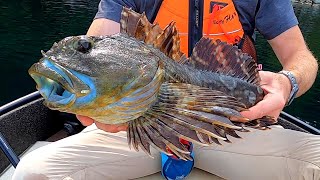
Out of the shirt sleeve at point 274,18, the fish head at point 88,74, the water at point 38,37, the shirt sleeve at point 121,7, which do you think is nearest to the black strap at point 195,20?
the shirt sleeve at point 121,7

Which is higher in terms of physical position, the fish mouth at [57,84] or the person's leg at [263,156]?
the fish mouth at [57,84]

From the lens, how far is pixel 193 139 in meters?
2.48

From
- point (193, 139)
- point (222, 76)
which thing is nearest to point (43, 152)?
point (222, 76)

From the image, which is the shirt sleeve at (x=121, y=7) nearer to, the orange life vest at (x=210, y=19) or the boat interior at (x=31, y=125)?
the orange life vest at (x=210, y=19)

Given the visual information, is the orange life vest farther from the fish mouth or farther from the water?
the water

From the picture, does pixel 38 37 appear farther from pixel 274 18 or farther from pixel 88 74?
pixel 88 74

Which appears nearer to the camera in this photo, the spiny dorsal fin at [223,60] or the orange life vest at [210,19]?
the spiny dorsal fin at [223,60]

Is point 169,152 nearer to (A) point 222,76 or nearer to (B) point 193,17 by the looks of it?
(A) point 222,76

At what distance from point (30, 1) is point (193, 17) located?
42123 millimetres

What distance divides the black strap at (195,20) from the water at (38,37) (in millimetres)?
11096

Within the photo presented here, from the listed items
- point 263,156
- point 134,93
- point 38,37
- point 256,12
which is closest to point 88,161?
point 263,156

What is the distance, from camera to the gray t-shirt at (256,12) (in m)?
4.94

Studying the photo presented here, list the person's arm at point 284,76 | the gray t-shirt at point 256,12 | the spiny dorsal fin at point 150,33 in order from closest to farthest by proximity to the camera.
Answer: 1. the spiny dorsal fin at point 150,33
2. the person's arm at point 284,76
3. the gray t-shirt at point 256,12

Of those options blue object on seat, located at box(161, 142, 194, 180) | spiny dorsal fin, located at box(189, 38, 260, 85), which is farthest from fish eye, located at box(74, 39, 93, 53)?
blue object on seat, located at box(161, 142, 194, 180)
